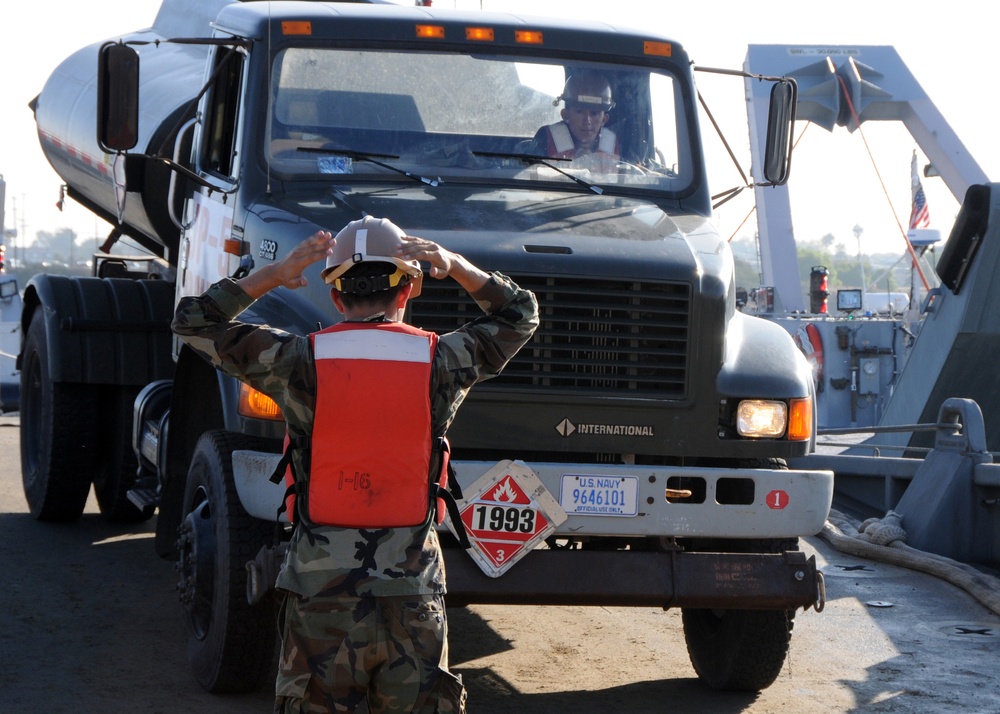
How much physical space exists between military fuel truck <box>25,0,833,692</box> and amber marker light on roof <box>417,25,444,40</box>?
0.06ft

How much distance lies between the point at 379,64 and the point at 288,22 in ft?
1.40

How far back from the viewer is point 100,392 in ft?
28.4

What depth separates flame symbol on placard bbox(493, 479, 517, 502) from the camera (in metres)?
4.93

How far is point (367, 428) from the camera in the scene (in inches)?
140

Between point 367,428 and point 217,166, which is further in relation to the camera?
point 217,166

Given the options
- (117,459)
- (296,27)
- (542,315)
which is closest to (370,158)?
(296,27)

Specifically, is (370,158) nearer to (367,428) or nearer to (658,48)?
(658,48)

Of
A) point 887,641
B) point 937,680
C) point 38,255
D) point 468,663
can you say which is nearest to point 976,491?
point 887,641

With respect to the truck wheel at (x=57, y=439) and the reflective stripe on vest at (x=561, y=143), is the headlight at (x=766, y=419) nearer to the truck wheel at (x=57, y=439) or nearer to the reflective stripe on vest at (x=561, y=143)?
the reflective stripe on vest at (x=561, y=143)

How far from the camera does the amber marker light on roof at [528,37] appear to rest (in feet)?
20.5

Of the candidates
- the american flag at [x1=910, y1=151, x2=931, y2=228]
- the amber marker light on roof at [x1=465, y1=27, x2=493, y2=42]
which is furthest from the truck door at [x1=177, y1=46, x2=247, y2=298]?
the american flag at [x1=910, y1=151, x2=931, y2=228]

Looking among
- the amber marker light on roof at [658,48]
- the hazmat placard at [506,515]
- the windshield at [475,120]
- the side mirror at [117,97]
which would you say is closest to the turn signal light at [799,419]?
the hazmat placard at [506,515]

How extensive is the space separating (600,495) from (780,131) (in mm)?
2235

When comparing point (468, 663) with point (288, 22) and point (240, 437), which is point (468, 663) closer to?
point (240, 437)
